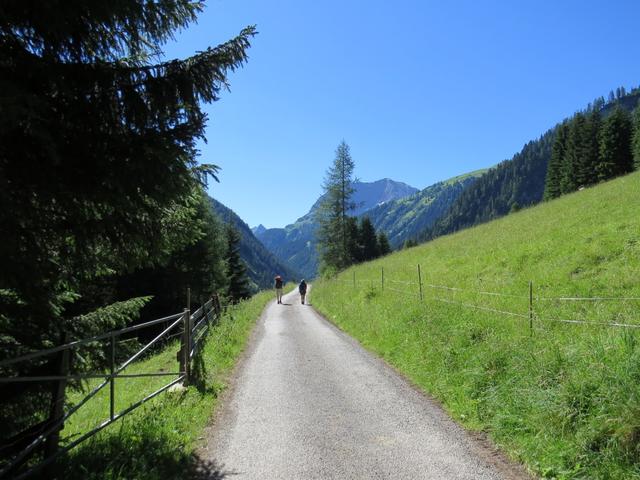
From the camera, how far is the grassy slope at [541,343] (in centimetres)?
455

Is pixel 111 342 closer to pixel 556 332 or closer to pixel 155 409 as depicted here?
pixel 155 409

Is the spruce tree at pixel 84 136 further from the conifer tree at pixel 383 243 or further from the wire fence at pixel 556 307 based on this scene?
the conifer tree at pixel 383 243

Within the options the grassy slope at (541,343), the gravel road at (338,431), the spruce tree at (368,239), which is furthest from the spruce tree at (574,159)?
the gravel road at (338,431)

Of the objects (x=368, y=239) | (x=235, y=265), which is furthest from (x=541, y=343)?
(x=368, y=239)

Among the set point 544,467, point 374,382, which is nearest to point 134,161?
point 544,467

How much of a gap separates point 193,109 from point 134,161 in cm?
113

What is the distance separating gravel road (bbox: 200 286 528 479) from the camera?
15.6ft

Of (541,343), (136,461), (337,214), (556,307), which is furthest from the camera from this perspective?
(337,214)

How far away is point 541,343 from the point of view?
Answer: 6.92 m

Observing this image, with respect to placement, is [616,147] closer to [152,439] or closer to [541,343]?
[541,343]

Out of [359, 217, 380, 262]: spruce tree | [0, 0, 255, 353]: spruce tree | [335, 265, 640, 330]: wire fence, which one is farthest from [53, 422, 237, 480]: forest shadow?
[359, 217, 380, 262]: spruce tree

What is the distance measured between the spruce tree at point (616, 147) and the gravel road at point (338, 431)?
59.0 metres

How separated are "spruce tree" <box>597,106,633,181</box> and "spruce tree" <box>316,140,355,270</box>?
35.3 m

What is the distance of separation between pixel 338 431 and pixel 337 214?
135ft
